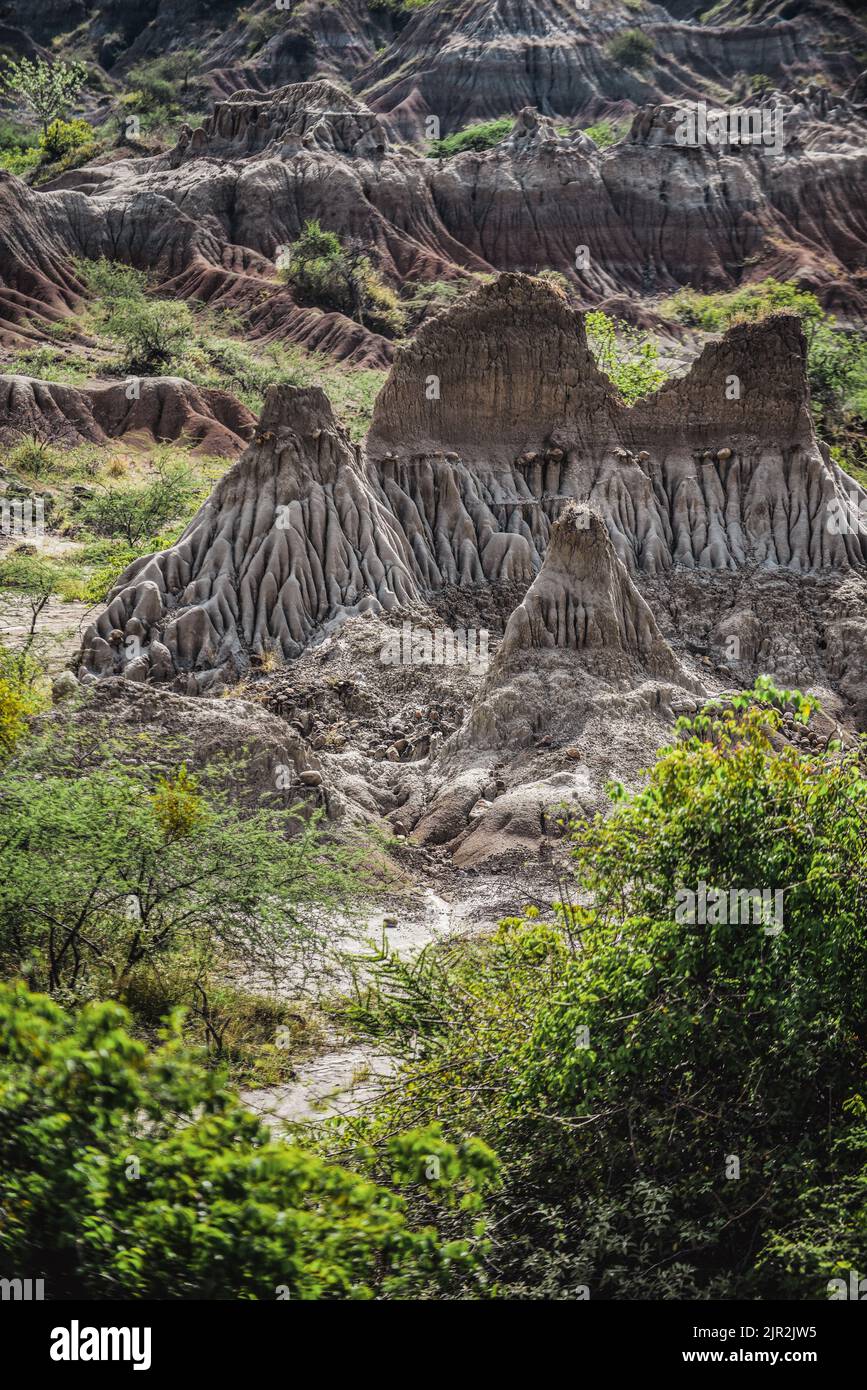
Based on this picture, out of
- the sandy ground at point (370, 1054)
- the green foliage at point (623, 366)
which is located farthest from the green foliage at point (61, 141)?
the sandy ground at point (370, 1054)

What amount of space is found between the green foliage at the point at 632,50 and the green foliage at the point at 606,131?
9.00 metres

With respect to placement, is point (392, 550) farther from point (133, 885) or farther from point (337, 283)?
point (337, 283)

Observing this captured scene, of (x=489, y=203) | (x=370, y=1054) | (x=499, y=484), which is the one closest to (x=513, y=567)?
(x=499, y=484)

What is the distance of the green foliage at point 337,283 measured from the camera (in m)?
57.8

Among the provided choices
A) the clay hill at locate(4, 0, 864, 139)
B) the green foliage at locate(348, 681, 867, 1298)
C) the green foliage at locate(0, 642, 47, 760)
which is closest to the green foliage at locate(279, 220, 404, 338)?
the clay hill at locate(4, 0, 864, 139)

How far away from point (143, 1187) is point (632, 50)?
4039 inches

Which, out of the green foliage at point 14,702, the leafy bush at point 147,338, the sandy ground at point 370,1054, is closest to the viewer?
the sandy ground at point 370,1054

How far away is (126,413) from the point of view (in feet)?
138

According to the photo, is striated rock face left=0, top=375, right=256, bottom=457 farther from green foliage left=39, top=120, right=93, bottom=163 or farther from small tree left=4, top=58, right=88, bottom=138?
small tree left=4, top=58, right=88, bottom=138

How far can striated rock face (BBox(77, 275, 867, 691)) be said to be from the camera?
73.0ft

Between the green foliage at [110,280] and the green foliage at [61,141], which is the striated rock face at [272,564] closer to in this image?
the green foliage at [110,280]
